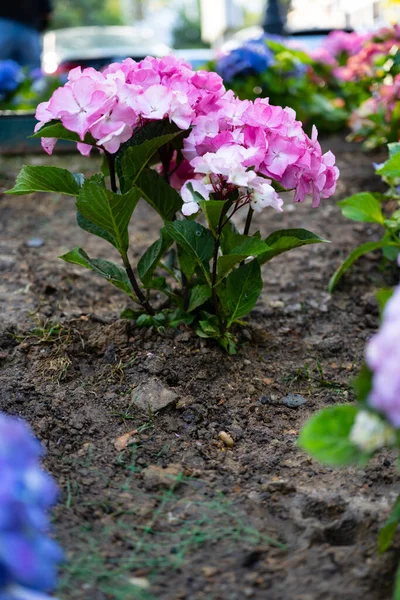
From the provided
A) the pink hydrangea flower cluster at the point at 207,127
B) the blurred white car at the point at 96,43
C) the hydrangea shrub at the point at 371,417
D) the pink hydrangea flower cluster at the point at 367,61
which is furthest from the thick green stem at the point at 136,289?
the blurred white car at the point at 96,43

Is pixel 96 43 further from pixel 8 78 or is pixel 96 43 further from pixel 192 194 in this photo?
pixel 192 194

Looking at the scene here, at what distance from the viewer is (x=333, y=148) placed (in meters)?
4.83

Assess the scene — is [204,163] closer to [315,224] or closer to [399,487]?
[399,487]

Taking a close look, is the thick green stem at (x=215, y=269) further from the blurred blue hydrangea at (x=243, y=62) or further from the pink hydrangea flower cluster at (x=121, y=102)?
the blurred blue hydrangea at (x=243, y=62)

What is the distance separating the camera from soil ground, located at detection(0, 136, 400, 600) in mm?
1181

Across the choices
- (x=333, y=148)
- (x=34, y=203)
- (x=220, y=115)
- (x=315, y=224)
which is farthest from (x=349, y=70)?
(x=220, y=115)

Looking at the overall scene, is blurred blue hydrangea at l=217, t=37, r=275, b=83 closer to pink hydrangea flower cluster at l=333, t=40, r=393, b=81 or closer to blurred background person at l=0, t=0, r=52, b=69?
pink hydrangea flower cluster at l=333, t=40, r=393, b=81

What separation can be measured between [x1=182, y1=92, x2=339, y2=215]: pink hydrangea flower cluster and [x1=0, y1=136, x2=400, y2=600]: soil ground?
0.55 metres

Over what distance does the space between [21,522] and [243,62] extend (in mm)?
4508

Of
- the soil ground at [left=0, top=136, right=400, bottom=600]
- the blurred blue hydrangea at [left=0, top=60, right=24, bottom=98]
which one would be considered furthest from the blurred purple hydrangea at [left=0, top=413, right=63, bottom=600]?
the blurred blue hydrangea at [left=0, top=60, right=24, bottom=98]

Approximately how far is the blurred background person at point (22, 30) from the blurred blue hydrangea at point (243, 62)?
181 inches

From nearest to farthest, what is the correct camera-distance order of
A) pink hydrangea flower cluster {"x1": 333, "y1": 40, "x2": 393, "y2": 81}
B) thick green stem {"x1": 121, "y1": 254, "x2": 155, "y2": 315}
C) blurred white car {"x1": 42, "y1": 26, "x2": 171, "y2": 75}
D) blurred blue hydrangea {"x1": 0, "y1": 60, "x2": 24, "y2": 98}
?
thick green stem {"x1": 121, "y1": 254, "x2": 155, "y2": 315} < pink hydrangea flower cluster {"x1": 333, "y1": 40, "x2": 393, "y2": 81} < blurred blue hydrangea {"x1": 0, "y1": 60, "x2": 24, "y2": 98} < blurred white car {"x1": 42, "y1": 26, "x2": 171, "y2": 75}

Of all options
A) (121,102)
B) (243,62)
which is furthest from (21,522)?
(243,62)

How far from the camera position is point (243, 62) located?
488 cm
